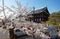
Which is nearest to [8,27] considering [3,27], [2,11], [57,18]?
[3,27]

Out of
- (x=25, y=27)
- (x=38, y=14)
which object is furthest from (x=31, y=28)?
(x=38, y=14)

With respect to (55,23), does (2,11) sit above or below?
above

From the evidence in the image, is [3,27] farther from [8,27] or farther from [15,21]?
[15,21]

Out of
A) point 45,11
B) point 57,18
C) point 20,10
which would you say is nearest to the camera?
point 20,10

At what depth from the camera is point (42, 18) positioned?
29.9 meters

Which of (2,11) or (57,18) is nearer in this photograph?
(2,11)

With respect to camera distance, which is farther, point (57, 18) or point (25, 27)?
point (57, 18)

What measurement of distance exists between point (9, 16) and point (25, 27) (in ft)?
4.61

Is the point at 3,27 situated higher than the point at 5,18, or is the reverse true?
the point at 5,18

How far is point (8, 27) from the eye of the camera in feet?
20.2

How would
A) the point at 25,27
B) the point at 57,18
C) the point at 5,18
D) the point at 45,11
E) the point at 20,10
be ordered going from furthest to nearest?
1. the point at 45,11
2. the point at 57,18
3. the point at 25,27
4. the point at 20,10
5. the point at 5,18

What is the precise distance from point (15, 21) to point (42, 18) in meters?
23.9

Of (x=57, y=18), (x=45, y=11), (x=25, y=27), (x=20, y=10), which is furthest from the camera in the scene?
(x=45, y=11)

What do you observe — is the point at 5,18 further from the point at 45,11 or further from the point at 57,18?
the point at 45,11
